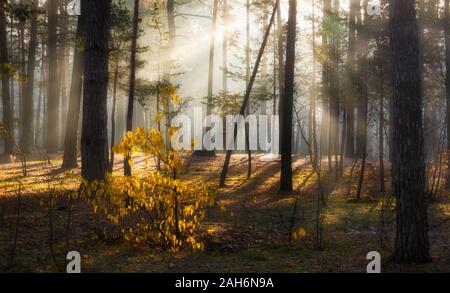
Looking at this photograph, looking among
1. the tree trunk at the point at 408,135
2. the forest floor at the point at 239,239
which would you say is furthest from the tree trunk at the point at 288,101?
the tree trunk at the point at 408,135

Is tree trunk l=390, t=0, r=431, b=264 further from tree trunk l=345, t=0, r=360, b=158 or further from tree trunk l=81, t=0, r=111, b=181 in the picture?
tree trunk l=345, t=0, r=360, b=158

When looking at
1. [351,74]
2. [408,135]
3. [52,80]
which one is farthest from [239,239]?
[52,80]

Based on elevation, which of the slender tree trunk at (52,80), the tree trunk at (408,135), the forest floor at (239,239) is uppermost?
the slender tree trunk at (52,80)

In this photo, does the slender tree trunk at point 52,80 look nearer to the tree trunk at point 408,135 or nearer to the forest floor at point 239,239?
the forest floor at point 239,239

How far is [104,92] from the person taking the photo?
38.8 feet

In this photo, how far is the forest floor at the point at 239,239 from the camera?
720 cm

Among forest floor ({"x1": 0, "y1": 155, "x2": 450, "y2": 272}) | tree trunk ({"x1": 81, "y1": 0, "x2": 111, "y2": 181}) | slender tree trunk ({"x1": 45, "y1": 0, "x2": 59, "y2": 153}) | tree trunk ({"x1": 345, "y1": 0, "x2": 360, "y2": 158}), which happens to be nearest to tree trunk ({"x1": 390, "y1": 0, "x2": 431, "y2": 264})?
forest floor ({"x1": 0, "y1": 155, "x2": 450, "y2": 272})

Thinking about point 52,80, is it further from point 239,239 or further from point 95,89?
point 239,239

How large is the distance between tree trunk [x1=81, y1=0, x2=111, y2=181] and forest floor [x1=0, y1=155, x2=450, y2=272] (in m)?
0.75

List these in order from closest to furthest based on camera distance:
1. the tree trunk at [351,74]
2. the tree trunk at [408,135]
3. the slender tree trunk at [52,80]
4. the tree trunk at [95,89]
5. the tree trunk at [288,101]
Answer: the tree trunk at [408,135] → the tree trunk at [95,89] → the tree trunk at [288,101] → the tree trunk at [351,74] → the slender tree trunk at [52,80]

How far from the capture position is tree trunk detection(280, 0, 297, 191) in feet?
53.3

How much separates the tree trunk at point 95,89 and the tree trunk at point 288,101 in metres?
7.09

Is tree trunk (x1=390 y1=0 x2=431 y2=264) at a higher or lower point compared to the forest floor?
higher
